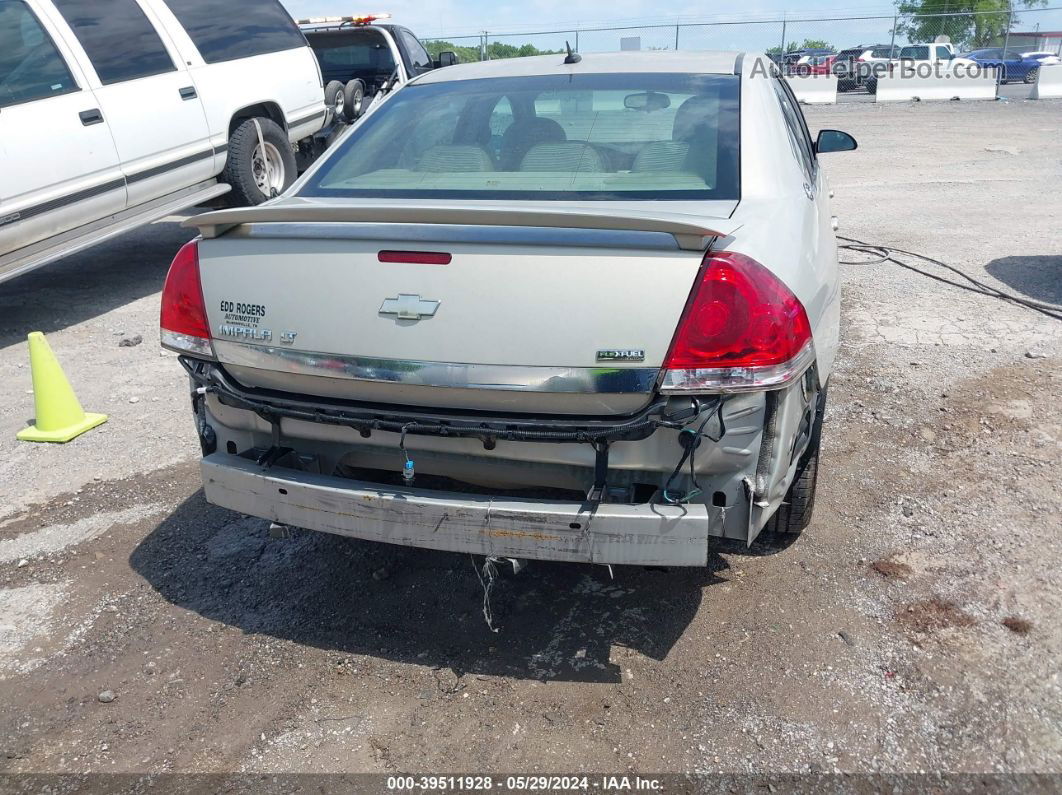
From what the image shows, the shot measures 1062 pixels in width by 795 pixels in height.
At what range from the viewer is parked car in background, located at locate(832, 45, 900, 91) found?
26.9m

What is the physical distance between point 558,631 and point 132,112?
5.55 m

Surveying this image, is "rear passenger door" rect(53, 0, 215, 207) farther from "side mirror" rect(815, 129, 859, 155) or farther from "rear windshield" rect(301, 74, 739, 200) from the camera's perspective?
"side mirror" rect(815, 129, 859, 155)

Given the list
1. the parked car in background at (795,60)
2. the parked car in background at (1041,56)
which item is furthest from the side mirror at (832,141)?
the parked car in background at (1041,56)

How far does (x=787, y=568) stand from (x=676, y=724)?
37.8 inches

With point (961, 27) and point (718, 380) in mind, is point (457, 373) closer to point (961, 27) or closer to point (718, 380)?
point (718, 380)

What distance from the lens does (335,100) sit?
32.0 ft

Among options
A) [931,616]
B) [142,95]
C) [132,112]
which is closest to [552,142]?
[931,616]

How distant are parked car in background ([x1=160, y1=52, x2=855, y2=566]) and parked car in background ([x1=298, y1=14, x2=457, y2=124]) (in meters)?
8.19

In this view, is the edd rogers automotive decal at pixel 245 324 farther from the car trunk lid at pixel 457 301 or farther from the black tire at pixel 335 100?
the black tire at pixel 335 100

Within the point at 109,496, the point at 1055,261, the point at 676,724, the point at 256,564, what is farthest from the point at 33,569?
the point at 1055,261

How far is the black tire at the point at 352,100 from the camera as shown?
9703 millimetres

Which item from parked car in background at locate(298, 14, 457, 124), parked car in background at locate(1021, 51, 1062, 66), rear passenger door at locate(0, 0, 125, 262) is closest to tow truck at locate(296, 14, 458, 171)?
parked car in background at locate(298, 14, 457, 124)

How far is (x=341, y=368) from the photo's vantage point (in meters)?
2.64

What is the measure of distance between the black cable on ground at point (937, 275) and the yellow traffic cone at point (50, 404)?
5780mm
